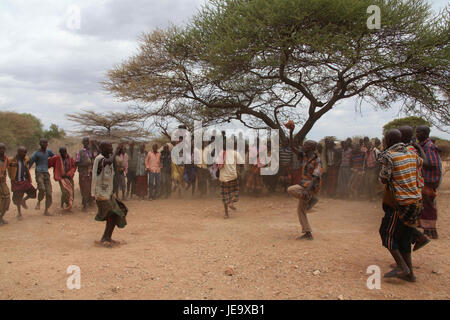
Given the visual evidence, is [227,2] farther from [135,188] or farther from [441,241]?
[441,241]

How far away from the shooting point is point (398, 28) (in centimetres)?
938

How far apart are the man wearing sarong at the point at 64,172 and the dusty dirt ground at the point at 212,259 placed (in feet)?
2.14

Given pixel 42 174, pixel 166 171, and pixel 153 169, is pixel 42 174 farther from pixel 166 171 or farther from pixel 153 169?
pixel 166 171

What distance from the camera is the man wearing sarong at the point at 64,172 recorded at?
323 inches

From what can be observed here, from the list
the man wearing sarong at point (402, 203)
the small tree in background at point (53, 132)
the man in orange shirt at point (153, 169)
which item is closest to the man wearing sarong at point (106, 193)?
the man wearing sarong at point (402, 203)

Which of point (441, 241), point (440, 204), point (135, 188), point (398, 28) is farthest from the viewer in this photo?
point (135, 188)

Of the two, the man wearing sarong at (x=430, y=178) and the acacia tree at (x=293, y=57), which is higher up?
the acacia tree at (x=293, y=57)

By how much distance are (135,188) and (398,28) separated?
29.3 feet

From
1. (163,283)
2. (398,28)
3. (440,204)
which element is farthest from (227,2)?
(163,283)

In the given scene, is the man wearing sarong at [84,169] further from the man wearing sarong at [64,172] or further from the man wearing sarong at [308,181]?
the man wearing sarong at [308,181]

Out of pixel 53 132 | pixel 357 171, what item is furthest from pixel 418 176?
pixel 53 132

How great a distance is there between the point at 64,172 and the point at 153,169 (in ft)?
8.89

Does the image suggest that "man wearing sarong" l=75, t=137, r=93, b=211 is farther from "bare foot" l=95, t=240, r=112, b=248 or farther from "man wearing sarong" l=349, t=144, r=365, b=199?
"man wearing sarong" l=349, t=144, r=365, b=199
